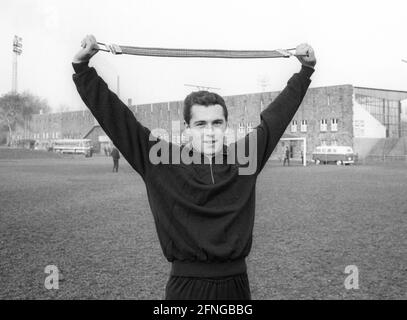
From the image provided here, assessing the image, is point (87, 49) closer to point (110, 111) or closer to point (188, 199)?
point (110, 111)

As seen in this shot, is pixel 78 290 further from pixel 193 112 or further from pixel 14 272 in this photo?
pixel 193 112

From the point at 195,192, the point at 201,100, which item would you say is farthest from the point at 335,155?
the point at 195,192

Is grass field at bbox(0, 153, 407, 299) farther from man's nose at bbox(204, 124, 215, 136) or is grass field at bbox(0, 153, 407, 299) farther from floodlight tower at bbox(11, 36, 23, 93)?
floodlight tower at bbox(11, 36, 23, 93)

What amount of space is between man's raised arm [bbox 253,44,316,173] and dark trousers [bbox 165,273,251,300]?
769 mm

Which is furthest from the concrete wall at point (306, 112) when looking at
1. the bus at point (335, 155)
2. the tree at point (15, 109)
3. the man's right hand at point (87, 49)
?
the man's right hand at point (87, 49)

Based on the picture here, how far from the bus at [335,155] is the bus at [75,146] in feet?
123

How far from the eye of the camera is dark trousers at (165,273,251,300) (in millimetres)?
2344

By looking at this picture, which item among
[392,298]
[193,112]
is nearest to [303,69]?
[193,112]

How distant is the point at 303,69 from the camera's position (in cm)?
299

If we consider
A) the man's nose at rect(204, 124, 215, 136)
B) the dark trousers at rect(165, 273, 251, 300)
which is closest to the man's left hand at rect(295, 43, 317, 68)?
the man's nose at rect(204, 124, 215, 136)

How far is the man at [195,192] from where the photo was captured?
7.80 ft

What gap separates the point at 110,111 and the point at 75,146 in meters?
72.1

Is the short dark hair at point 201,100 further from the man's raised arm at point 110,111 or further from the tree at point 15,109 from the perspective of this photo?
the tree at point 15,109

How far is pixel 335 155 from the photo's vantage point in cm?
4562
